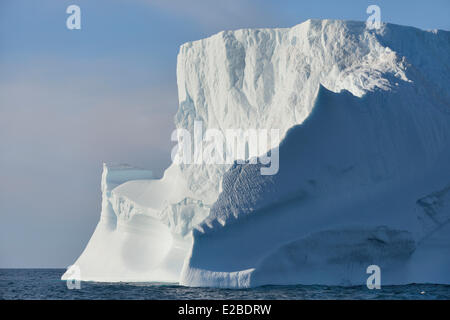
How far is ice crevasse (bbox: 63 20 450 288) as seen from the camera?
1745 centimetres

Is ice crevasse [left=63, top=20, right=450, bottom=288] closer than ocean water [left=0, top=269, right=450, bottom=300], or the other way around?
ocean water [left=0, top=269, right=450, bottom=300]

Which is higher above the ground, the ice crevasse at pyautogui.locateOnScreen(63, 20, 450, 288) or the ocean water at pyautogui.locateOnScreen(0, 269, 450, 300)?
the ice crevasse at pyautogui.locateOnScreen(63, 20, 450, 288)

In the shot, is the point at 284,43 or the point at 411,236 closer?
the point at 411,236

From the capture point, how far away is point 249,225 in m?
17.5

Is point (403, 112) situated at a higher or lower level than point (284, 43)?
lower

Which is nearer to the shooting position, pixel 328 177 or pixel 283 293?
pixel 283 293

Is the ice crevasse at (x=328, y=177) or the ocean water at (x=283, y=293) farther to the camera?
the ice crevasse at (x=328, y=177)

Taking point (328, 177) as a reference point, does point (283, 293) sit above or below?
below

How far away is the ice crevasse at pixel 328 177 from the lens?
1745 cm

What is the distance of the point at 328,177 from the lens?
18.1 m
